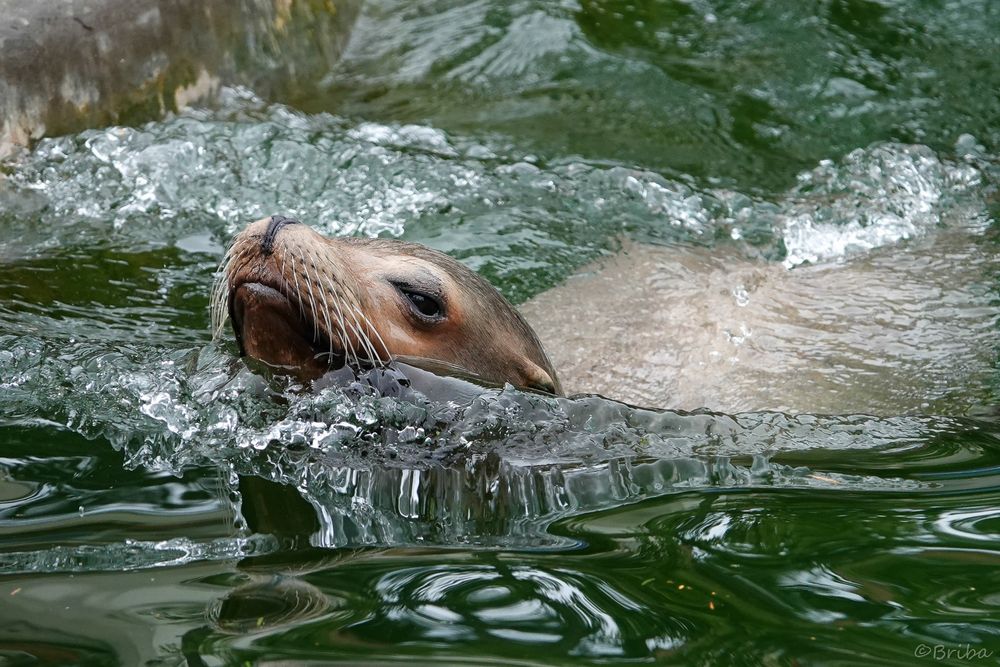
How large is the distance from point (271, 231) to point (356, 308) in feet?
0.97

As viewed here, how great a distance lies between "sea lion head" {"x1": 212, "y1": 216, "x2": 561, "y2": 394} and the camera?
9.99 feet

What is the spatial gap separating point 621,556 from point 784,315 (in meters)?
2.48

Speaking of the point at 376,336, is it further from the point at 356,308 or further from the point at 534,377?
the point at 534,377

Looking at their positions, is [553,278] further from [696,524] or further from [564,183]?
[696,524]

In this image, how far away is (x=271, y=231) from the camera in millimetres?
3092

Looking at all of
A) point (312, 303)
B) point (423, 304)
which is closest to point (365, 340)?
point (312, 303)

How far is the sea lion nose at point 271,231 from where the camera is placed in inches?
120

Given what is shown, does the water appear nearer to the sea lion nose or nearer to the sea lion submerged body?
the sea lion submerged body

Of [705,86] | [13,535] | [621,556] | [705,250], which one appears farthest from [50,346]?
[705,86]

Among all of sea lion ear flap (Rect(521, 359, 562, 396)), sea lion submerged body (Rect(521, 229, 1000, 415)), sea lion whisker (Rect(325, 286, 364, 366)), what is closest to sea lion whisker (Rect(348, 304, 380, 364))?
sea lion whisker (Rect(325, 286, 364, 366))

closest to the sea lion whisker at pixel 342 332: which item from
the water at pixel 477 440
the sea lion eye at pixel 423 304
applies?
the water at pixel 477 440

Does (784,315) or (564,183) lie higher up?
(564,183)

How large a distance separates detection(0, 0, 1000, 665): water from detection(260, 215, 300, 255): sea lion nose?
1.11 ft

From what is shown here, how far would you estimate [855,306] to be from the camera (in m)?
4.74
